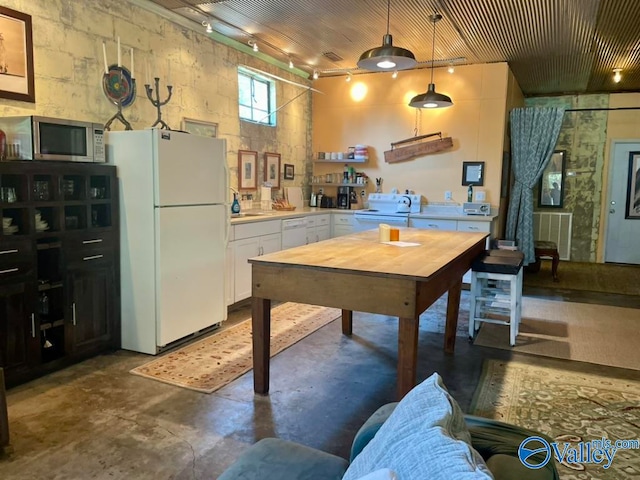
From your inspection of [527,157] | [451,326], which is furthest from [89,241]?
[527,157]

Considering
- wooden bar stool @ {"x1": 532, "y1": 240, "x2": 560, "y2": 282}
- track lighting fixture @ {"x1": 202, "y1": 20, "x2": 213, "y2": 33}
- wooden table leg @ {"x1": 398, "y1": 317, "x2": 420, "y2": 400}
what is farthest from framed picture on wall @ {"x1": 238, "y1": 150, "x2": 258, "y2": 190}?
wooden bar stool @ {"x1": 532, "y1": 240, "x2": 560, "y2": 282}

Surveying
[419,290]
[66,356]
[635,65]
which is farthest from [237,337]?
[635,65]

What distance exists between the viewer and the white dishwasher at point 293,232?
17.6 feet

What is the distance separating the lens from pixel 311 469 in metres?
1.42

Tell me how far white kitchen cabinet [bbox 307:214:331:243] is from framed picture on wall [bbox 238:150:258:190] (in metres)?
0.81

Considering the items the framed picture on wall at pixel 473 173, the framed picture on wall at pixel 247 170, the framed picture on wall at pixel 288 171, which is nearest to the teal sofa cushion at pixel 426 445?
the framed picture on wall at pixel 247 170

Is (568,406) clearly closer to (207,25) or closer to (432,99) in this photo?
(432,99)

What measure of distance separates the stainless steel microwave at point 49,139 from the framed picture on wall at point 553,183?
7.15 metres

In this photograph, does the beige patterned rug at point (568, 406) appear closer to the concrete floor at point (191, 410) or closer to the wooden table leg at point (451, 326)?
the concrete floor at point (191, 410)

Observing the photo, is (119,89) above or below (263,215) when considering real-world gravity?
above

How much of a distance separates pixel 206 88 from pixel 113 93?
122cm

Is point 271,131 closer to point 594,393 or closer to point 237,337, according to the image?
point 237,337

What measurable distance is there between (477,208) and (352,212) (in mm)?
1575

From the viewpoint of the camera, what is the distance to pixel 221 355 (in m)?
3.48
